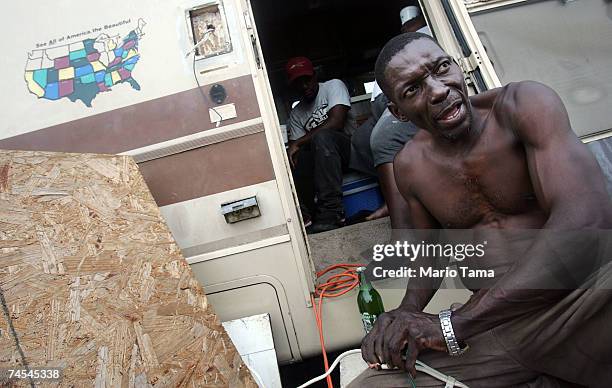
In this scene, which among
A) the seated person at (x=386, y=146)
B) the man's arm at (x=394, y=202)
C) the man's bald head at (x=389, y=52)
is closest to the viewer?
the man's bald head at (x=389, y=52)

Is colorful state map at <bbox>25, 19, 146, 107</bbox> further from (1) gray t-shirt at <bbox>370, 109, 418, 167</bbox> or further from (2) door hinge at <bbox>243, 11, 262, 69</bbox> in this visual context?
(1) gray t-shirt at <bbox>370, 109, 418, 167</bbox>

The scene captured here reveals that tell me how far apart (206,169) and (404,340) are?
148 cm

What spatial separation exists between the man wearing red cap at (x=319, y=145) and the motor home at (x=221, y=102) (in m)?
0.86

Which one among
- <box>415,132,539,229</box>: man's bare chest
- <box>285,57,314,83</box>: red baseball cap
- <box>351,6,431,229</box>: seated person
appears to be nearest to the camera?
<box>415,132,539,229</box>: man's bare chest

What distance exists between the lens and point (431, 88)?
1601mm

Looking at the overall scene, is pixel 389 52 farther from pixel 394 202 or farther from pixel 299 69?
pixel 299 69

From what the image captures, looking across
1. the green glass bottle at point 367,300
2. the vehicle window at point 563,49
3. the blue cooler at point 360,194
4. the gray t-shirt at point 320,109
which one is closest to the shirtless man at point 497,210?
the green glass bottle at point 367,300

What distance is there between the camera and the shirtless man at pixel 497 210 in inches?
48.8

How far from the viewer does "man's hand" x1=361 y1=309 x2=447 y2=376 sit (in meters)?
1.34

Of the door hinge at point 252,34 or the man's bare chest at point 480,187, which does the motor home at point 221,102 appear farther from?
the man's bare chest at point 480,187

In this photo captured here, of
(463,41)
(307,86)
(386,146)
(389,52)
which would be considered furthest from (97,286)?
(307,86)

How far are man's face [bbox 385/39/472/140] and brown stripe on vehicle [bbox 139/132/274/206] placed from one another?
3.10ft

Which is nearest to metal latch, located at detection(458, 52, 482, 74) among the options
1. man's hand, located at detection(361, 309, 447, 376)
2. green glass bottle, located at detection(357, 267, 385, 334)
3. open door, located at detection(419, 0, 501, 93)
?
open door, located at detection(419, 0, 501, 93)

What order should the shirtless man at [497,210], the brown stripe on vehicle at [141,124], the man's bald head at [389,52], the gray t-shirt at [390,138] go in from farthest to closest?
the gray t-shirt at [390,138], the brown stripe on vehicle at [141,124], the man's bald head at [389,52], the shirtless man at [497,210]
